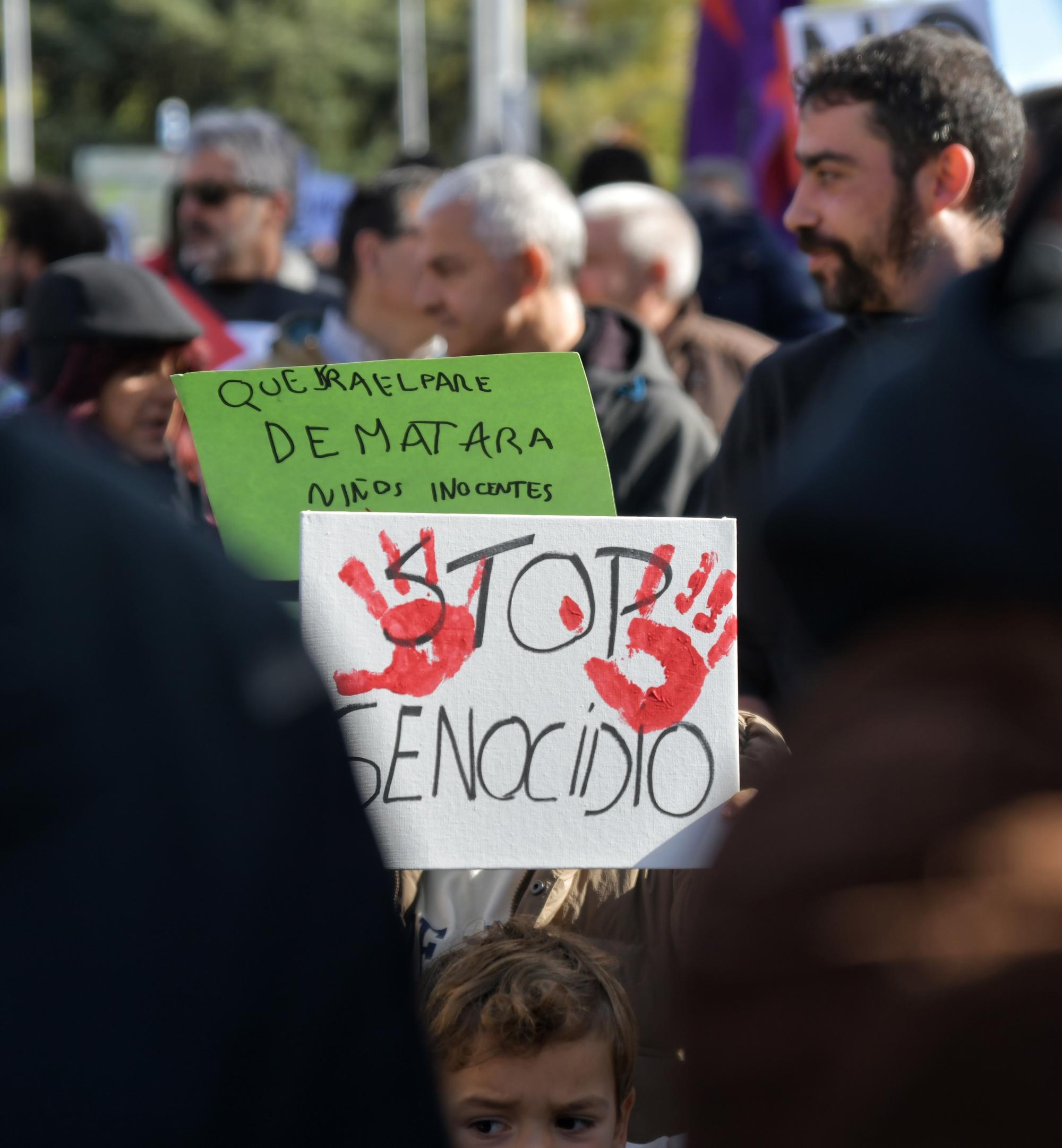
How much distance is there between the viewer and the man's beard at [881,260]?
2.81m

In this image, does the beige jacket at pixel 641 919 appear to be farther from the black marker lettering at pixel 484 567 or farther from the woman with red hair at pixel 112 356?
the woman with red hair at pixel 112 356

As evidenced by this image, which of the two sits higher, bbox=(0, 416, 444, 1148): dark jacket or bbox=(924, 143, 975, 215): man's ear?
bbox=(924, 143, 975, 215): man's ear

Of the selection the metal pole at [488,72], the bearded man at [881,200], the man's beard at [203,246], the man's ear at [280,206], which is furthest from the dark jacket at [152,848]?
the metal pole at [488,72]

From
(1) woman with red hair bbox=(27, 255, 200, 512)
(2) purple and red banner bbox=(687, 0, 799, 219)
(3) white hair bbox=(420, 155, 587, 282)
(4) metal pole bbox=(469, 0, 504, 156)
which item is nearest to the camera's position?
(1) woman with red hair bbox=(27, 255, 200, 512)

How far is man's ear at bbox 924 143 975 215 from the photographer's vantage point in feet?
9.12

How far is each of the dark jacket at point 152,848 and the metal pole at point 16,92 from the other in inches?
1179

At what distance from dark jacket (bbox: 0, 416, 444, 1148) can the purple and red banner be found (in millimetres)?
4398

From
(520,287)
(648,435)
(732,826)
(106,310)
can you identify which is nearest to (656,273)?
(520,287)

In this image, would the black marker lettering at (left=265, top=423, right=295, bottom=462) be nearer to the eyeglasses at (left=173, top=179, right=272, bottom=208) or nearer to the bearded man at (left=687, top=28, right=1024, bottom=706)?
the bearded man at (left=687, top=28, right=1024, bottom=706)

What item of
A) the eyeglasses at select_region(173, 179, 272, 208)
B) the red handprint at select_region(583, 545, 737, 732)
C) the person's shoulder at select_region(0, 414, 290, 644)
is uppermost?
the person's shoulder at select_region(0, 414, 290, 644)

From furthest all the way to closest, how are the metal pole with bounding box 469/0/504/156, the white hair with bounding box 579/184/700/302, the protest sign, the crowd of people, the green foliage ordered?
the green foliage < the metal pole with bounding box 469/0/504/156 < the white hair with bounding box 579/184/700/302 < the protest sign < the crowd of people

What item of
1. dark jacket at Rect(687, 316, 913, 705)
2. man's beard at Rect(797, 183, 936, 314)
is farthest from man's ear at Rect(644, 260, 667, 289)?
man's beard at Rect(797, 183, 936, 314)

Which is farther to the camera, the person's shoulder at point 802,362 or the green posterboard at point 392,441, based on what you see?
the person's shoulder at point 802,362

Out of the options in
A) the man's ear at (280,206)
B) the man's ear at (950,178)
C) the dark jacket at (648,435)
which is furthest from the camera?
the man's ear at (280,206)
